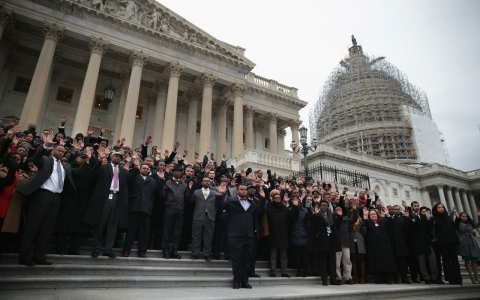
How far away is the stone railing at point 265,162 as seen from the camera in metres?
19.1

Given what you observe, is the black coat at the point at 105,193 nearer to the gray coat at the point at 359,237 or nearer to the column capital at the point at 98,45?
the gray coat at the point at 359,237

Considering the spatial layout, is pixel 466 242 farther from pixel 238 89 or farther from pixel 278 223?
pixel 238 89

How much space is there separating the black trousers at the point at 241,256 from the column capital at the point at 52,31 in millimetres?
20455

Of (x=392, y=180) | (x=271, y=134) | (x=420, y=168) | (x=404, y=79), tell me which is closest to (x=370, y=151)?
(x=420, y=168)

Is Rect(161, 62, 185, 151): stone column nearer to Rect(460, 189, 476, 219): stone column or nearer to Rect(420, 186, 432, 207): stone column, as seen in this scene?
Rect(420, 186, 432, 207): stone column

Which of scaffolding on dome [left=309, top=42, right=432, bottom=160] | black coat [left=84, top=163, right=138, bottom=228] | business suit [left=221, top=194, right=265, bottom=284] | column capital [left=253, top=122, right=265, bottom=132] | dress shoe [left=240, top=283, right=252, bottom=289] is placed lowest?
dress shoe [left=240, top=283, right=252, bottom=289]

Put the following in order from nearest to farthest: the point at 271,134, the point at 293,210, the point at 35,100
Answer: the point at 293,210, the point at 35,100, the point at 271,134

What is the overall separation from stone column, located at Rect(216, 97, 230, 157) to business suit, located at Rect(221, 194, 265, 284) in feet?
64.9

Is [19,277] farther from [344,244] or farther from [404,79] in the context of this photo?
[404,79]

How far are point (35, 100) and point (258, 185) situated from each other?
54.4 ft

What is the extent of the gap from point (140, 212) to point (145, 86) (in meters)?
22.1

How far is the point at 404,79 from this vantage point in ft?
190

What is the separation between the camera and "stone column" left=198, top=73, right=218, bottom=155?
74.5 ft

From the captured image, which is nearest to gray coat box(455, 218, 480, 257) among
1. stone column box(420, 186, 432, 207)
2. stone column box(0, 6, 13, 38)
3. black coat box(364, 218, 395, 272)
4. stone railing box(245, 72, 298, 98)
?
black coat box(364, 218, 395, 272)
